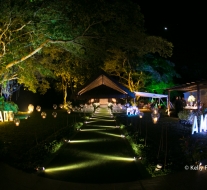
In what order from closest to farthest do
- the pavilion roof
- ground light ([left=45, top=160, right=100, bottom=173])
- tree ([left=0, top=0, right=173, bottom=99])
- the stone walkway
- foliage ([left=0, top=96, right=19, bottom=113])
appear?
1. the stone walkway
2. ground light ([left=45, top=160, right=100, bottom=173])
3. tree ([left=0, top=0, right=173, bottom=99])
4. foliage ([left=0, top=96, right=19, bottom=113])
5. the pavilion roof

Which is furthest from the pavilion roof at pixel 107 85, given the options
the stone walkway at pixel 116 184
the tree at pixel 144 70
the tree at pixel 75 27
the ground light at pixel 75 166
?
the stone walkway at pixel 116 184

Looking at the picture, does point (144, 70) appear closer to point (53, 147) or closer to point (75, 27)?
point (75, 27)

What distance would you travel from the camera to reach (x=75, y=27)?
12.1 meters

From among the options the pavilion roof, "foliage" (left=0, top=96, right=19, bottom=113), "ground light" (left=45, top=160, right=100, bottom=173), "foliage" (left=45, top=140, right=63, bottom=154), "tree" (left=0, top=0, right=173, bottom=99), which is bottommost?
"ground light" (left=45, top=160, right=100, bottom=173)

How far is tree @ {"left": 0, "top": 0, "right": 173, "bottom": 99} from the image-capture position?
35.0 ft

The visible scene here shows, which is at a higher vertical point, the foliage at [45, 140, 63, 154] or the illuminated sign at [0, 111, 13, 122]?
the illuminated sign at [0, 111, 13, 122]

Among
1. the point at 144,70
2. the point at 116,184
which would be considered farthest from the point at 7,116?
the point at 144,70

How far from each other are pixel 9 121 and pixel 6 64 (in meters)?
6.14

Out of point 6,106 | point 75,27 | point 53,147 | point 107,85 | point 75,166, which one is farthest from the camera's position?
point 107,85

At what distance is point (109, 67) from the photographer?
31.9 metres

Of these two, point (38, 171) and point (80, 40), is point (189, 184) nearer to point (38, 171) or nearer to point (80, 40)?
point (38, 171)

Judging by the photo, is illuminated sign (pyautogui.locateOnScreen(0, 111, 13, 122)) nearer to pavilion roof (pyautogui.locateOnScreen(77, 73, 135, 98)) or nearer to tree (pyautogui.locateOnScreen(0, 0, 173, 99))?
tree (pyautogui.locateOnScreen(0, 0, 173, 99))

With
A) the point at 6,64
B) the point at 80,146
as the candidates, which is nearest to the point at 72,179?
the point at 80,146

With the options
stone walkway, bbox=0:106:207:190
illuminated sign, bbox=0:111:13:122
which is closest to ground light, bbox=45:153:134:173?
stone walkway, bbox=0:106:207:190
